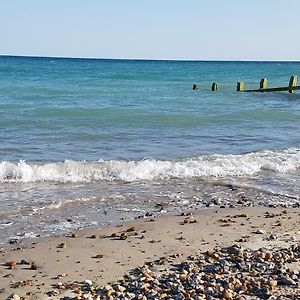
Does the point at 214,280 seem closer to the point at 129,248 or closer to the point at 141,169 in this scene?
the point at 129,248

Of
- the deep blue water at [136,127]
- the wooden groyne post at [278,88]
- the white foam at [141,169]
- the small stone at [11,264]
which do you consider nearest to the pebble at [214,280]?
the small stone at [11,264]

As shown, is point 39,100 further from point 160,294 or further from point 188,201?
point 160,294

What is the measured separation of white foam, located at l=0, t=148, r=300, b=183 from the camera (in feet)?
40.8

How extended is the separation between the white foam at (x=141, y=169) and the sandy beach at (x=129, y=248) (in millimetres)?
3232

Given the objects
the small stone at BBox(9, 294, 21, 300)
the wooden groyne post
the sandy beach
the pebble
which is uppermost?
the pebble

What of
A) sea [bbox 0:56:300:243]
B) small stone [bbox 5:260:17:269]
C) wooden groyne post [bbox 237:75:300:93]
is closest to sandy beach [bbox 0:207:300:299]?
small stone [bbox 5:260:17:269]

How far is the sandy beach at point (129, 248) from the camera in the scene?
6332mm

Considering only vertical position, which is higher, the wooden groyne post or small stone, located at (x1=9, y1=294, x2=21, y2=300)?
small stone, located at (x1=9, y1=294, x2=21, y2=300)

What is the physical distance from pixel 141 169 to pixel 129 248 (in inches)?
213

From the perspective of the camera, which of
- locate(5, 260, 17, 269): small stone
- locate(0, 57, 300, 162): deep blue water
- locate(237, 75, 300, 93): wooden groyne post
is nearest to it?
locate(5, 260, 17, 269): small stone

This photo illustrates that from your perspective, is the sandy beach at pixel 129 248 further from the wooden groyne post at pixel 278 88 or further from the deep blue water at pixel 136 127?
the wooden groyne post at pixel 278 88

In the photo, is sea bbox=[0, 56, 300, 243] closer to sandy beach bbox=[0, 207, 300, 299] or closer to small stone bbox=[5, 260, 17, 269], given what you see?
sandy beach bbox=[0, 207, 300, 299]

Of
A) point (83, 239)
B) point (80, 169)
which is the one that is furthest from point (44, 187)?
point (83, 239)

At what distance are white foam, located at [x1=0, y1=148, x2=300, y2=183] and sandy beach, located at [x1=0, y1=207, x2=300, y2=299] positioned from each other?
10.6 feet
